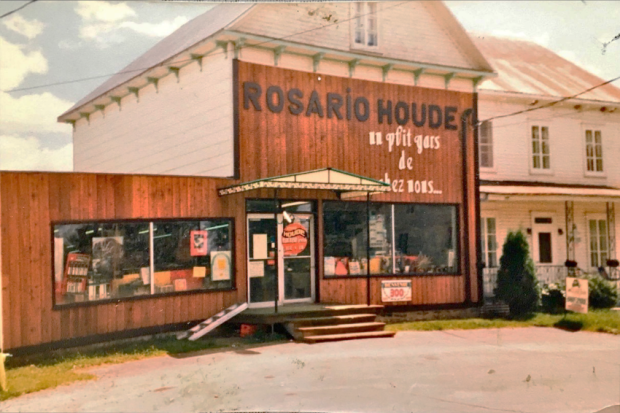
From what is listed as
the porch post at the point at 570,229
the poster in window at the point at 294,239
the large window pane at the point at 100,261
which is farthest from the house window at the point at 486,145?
the large window pane at the point at 100,261

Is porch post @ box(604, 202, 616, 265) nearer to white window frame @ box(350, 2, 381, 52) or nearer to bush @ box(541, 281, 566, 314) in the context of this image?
bush @ box(541, 281, 566, 314)

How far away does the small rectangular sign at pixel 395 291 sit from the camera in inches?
591

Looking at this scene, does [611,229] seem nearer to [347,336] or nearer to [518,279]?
[518,279]

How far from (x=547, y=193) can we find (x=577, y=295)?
14.9ft

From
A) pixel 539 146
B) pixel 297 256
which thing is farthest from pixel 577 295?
pixel 539 146

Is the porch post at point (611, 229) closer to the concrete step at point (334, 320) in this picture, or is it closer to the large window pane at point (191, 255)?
the concrete step at point (334, 320)

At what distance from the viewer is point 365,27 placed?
15195mm

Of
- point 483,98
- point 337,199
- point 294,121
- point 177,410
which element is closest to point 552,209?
point 483,98

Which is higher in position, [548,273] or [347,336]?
[548,273]

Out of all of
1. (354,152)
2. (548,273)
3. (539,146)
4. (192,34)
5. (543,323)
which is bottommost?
(543,323)

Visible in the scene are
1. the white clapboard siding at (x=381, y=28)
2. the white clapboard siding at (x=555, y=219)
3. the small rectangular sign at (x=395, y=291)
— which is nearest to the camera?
the white clapboard siding at (x=381, y=28)

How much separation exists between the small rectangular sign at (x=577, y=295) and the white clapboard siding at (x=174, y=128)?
7810 millimetres

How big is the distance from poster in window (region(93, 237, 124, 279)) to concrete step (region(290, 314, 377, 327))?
3.56 meters

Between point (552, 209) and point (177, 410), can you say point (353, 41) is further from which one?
point (177, 410)
